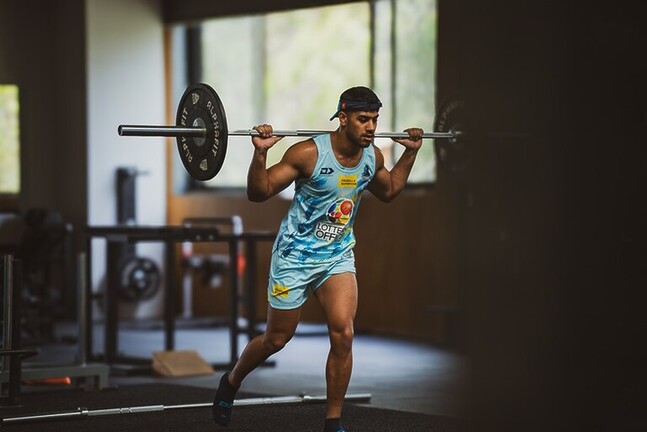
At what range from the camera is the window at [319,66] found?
30.3ft

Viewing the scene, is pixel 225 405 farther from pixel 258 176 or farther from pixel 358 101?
pixel 358 101

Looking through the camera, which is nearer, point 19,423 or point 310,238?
point 310,238

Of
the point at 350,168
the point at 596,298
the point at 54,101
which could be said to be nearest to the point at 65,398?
the point at 350,168

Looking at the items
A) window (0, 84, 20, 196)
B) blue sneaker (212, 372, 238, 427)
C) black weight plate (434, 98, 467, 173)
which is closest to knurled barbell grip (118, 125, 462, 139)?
black weight plate (434, 98, 467, 173)

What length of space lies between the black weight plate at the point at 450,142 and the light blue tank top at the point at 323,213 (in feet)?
3.45

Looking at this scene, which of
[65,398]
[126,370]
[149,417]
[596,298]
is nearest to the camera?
[596,298]

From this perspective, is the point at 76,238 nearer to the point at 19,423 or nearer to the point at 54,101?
the point at 54,101

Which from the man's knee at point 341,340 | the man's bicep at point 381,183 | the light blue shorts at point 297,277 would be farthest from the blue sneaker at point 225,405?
the man's bicep at point 381,183

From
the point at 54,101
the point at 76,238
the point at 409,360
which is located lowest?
the point at 409,360

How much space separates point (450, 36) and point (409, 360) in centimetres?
238

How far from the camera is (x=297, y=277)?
4367mm

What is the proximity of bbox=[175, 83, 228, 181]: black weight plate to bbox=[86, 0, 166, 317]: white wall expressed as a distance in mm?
5870

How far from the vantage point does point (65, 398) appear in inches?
228

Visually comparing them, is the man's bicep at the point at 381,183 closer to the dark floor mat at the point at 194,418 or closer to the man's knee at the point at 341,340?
the man's knee at the point at 341,340
